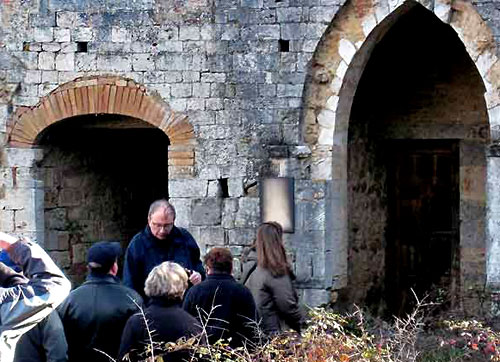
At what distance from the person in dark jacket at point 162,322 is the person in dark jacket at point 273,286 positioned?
1617 mm

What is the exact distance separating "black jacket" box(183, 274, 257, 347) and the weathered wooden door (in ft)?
17.8

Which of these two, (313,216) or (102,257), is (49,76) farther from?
(102,257)

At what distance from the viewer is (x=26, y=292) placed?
5469mm

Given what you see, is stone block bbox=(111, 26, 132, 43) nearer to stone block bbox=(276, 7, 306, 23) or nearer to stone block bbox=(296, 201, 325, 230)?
stone block bbox=(276, 7, 306, 23)

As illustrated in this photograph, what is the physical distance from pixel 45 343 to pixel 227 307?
1270mm

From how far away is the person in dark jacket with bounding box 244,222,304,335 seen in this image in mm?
8281

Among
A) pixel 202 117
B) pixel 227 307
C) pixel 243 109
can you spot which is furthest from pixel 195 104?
pixel 227 307

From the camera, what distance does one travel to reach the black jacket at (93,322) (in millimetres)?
6887

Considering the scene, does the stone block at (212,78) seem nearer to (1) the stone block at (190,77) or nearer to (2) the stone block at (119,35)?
(1) the stone block at (190,77)

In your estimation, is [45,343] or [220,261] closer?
[45,343]

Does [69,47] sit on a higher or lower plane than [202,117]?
higher

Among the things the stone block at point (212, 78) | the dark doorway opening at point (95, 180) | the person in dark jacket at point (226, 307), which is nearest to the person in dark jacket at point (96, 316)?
the person in dark jacket at point (226, 307)

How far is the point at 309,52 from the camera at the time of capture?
1074 centimetres

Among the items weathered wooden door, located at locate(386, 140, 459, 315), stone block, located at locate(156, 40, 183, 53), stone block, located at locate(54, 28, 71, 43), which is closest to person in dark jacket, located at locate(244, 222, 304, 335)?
stone block, located at locate(156, 40, 183, 53)
